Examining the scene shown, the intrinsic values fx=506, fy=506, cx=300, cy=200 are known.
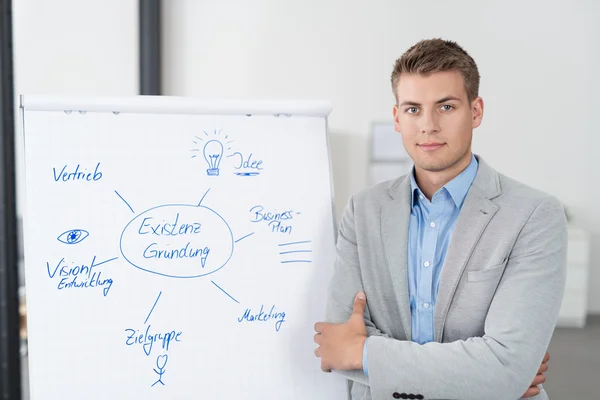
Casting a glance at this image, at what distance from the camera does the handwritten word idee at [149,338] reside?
1.44m

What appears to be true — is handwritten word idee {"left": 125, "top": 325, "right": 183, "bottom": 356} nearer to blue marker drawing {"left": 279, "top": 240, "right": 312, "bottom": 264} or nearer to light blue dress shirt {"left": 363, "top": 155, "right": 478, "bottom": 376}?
blue marker drawing {"left": 279, "top": 240, "right": 312, "bottom": 264}

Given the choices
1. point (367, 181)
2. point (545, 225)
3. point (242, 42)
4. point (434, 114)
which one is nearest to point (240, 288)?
point (434, 114)

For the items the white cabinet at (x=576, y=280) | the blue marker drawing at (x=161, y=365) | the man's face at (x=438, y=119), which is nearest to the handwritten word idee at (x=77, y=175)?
the blue marker drawing at (x=161, y=365)

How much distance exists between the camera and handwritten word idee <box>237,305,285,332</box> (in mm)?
1514

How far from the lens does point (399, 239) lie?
1.30m

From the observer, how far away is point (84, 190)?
145 cm

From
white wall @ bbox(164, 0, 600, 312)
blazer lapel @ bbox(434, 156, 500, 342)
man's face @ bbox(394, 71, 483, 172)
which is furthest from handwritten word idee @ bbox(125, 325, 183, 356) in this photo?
white wall @ bbox(164, 0, 600, 312)

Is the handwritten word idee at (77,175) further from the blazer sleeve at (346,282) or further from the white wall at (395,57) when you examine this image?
the white wall at (395,57)

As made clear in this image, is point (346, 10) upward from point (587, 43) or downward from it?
upward

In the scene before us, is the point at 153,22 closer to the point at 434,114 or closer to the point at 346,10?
the point at 346,10

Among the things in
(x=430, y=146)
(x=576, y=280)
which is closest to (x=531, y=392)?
(x=430, y=146)

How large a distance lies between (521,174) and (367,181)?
2.57 ft

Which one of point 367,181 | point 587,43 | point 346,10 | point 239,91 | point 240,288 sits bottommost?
point 240,288

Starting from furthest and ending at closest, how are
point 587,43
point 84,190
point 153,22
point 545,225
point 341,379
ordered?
point 153,22 → point 587,43 → point 341,379 → point 84,190 → point 545,225
